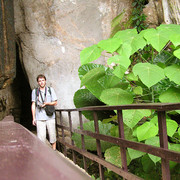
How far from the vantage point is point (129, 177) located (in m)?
2.02

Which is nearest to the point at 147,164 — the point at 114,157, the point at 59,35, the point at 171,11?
the point at 114,157

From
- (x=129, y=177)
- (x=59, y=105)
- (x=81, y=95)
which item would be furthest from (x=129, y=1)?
(x=129, y=177)

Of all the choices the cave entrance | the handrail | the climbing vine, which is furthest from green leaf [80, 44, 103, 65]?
the cave entrance

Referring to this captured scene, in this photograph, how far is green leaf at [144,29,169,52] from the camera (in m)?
2.29

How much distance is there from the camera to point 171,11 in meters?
6.25

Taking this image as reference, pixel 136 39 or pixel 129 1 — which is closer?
pixel 136 39

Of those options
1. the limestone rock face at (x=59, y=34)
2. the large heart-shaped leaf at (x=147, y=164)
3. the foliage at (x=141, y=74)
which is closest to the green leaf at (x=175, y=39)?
the foliage at (x=141, y=74)

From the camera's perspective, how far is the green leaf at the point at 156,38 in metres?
2.29

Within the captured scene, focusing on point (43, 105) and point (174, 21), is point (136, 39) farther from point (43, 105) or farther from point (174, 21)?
point (174, 21)

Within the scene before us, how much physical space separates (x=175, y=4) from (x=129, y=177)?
5073mm

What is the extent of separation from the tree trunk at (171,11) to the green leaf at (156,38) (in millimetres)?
3947

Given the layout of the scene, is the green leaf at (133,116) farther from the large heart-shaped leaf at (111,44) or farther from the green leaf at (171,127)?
the large heart-shaped leaf at (111,44)

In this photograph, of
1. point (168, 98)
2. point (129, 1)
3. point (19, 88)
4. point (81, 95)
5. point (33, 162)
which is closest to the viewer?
point (33, 162)

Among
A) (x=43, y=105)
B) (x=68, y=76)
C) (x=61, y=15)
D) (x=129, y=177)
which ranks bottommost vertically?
(x=129, y=177)
